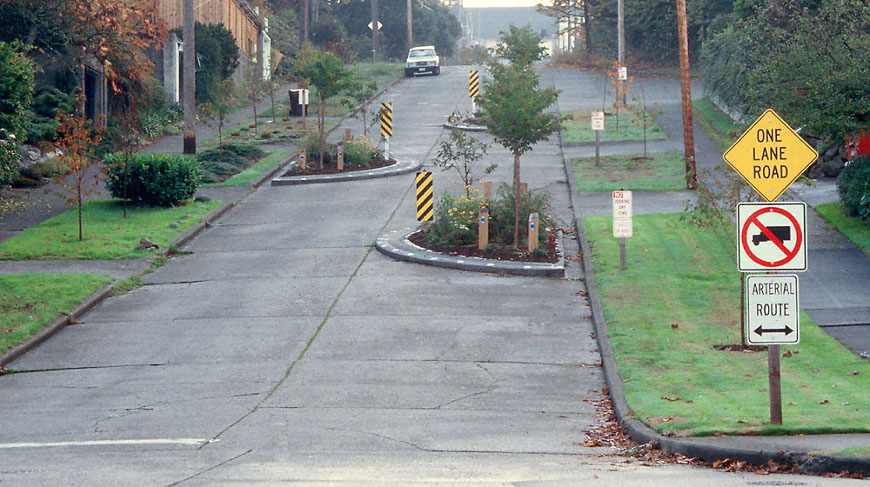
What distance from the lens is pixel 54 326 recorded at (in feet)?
56.9

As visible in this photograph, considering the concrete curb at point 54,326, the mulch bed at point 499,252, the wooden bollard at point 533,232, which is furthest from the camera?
the wooden bollard at point 533,232

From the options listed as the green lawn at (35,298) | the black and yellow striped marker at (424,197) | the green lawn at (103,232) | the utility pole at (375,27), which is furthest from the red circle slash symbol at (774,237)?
the utility pole at (375,27)

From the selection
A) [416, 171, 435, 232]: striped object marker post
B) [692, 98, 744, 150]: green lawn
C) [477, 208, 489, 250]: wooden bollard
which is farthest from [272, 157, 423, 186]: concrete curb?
[692, 98, 744, 150]: green lawn

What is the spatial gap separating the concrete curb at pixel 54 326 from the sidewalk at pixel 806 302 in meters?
8.59

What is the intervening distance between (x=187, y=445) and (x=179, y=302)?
28.7 feet

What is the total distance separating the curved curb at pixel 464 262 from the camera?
20.8 meters

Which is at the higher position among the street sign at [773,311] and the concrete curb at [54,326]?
the street sign at [773,311]

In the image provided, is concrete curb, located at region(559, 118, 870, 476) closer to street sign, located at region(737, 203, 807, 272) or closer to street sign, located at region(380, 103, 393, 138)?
street sign, located at region(737, 203, 807, 272)

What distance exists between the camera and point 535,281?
66.7ft

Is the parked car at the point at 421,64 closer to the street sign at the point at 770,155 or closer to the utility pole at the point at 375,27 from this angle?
the utility pole at the point at 375,27

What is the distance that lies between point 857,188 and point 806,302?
5995 millimetres

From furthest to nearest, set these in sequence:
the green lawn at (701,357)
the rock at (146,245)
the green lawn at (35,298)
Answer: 1. the rock at (146,245)
2. the green lawn at (35,298)
3. the green lawn at (701,357)

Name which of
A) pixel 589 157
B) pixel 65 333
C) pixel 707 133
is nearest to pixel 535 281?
pixel 65 333

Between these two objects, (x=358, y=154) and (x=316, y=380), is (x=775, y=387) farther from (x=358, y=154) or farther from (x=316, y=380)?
(x=358, y=154)
